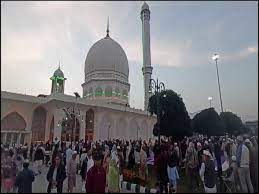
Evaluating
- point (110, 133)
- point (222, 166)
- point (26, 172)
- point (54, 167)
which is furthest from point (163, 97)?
point (26, 172)

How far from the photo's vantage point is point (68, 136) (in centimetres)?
2998

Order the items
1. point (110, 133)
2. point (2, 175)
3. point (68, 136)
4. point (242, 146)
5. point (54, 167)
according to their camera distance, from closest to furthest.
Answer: point (2, 175), point (54, 167), point (242, 146), point (68, 136), point (110, 133)

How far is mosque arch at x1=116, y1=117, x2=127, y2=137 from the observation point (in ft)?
120

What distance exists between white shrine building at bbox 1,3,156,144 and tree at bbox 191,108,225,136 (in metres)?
7.59

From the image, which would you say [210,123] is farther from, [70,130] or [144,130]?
[70,130]

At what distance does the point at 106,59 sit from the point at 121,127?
14.6 metres

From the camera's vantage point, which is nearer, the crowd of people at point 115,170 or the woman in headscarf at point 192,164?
the crowd of people at point 115,170

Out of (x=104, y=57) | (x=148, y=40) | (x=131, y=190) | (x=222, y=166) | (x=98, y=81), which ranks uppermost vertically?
(x=148, y=40)

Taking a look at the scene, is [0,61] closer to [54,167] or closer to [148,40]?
[54,167]

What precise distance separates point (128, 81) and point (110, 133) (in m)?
17.7

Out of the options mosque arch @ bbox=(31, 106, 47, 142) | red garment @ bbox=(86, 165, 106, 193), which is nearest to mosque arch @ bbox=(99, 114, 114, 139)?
mosque arch @ bbox=(31, 106, 47, 142)

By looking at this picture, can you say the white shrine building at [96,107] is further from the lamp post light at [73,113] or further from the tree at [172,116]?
the tree at [172,116]

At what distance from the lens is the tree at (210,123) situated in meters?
39.9

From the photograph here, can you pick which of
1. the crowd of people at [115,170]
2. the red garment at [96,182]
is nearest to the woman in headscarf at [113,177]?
the crowd of people at [115,170]
